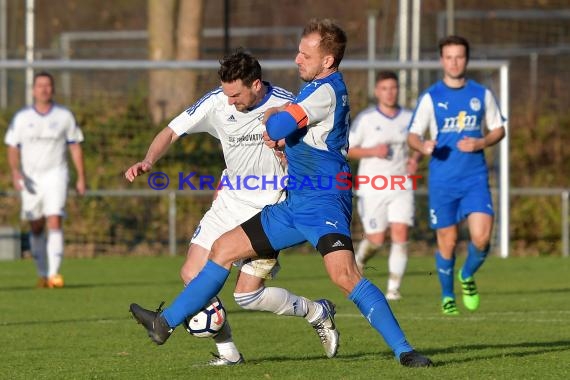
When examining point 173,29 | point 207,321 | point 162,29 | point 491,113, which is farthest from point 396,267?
point 173,29

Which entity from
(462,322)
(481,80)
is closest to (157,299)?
(462,322)

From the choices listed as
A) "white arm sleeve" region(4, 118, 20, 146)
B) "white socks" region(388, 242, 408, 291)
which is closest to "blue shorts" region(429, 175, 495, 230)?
"white socks" region(388, 242, 408, 291)

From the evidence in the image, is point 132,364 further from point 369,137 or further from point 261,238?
point 369,137

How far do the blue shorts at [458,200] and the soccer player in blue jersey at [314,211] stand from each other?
3.70m

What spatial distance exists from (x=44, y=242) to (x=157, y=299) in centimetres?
239

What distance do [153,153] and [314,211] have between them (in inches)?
45.5

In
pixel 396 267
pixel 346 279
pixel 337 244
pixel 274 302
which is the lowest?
pixel 396 267

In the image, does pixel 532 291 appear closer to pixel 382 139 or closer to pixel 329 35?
pixel 382 139

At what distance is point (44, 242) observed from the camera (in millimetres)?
15164

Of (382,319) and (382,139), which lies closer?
(382,319)

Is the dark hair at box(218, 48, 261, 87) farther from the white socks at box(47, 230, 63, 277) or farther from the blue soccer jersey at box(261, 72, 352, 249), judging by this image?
the white socks at box(47, 230, 63, 277)

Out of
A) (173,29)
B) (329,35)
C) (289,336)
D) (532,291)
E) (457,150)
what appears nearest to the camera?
(329,35)

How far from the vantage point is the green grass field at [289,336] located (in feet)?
25.5

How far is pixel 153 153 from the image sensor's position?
808 centimetres
